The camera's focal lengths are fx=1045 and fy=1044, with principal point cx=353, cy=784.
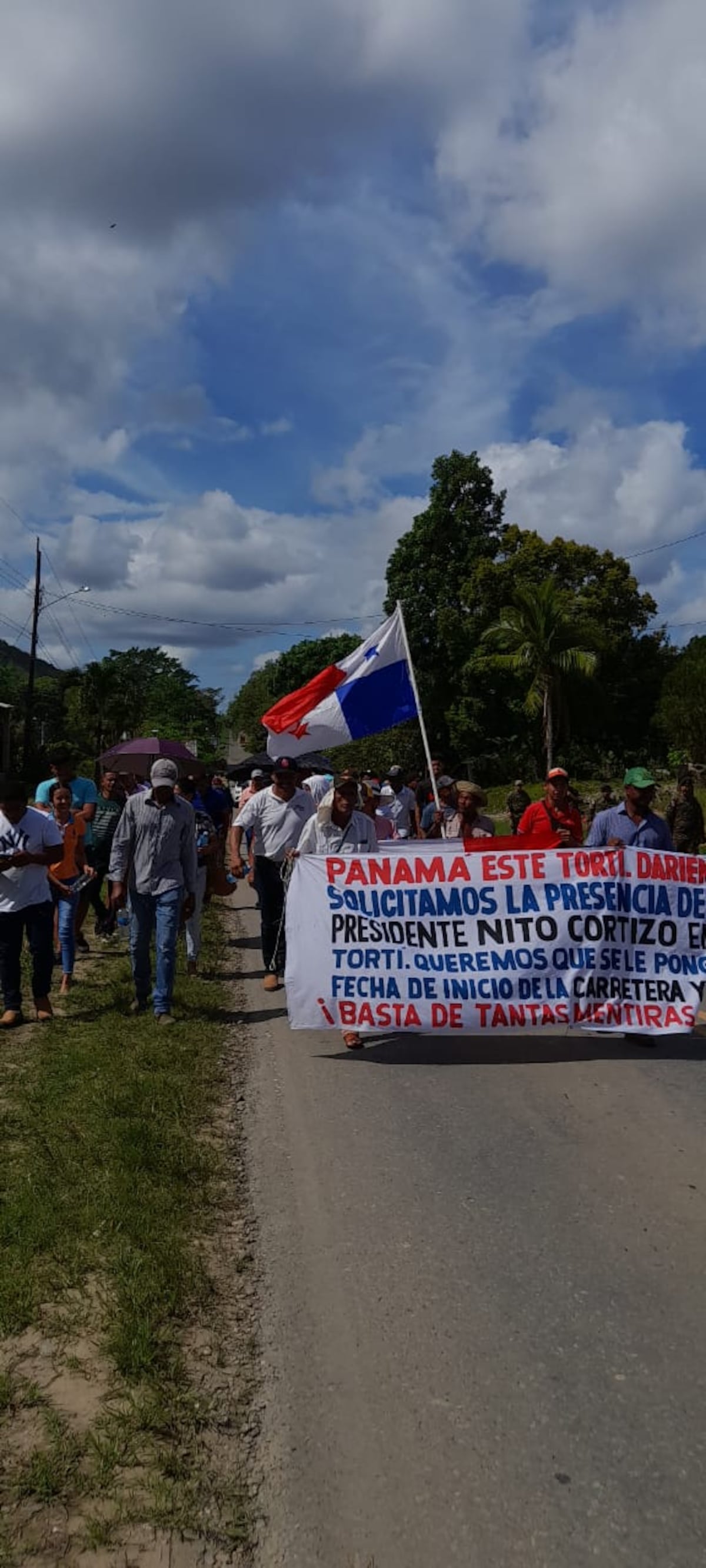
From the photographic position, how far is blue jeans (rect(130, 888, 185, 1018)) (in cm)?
737

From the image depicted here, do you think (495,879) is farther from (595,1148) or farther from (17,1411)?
(17,1411)

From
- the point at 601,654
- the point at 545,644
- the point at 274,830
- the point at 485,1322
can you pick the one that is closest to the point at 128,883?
the point at 274,830

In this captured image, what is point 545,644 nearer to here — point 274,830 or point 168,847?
point 274,830

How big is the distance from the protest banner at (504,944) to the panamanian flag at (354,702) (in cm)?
358

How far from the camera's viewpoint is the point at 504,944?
6430 mm

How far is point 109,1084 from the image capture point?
5.76 metres

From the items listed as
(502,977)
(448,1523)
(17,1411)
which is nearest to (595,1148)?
(502,977)

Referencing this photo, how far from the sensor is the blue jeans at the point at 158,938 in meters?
7.37

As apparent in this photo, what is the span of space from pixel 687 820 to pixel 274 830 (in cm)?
686

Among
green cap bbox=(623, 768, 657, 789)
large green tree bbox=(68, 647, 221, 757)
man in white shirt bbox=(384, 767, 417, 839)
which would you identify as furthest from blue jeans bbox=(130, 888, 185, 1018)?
large green tree bbox=(68, 647, 221, 757)

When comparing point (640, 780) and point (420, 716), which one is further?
point (420, 716)

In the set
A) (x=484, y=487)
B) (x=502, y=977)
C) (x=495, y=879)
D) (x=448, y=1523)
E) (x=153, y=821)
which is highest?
(x=484, y=487)

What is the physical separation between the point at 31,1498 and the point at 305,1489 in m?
0.69

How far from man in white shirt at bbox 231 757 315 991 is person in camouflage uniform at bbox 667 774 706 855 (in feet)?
20.9
